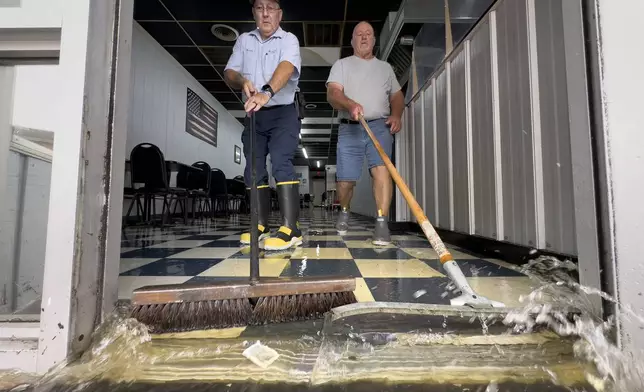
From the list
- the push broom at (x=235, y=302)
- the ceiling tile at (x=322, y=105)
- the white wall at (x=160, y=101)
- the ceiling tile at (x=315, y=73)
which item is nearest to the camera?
the push broom at (x=235, y=302)

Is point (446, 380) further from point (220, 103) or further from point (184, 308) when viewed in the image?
point (220, 103)

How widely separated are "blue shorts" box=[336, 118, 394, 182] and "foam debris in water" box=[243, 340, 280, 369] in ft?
5.29

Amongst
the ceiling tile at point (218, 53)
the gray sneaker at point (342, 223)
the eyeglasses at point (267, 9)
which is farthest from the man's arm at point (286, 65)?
the ceiling tile at point (218, 53)

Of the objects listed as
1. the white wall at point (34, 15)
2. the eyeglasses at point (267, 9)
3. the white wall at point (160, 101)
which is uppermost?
the white wall at point (160, 101)

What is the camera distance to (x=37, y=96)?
551 mm

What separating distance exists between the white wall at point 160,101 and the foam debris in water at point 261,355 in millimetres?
4047

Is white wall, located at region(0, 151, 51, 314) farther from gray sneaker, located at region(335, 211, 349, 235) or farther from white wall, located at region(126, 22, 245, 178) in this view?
white wall, located at region(126, 22, 245, 178)

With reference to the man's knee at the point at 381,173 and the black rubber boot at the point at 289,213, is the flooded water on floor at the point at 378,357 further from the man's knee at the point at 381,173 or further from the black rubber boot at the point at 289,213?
the man's knee at the point at 381,173

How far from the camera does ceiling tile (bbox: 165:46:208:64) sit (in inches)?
187

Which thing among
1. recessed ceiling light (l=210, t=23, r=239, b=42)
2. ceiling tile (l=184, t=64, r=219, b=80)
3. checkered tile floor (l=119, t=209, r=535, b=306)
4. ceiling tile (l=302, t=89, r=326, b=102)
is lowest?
checkered tile floor (l=119, t=209, r=535, b=306)

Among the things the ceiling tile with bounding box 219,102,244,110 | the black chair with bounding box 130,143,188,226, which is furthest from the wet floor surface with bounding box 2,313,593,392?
the ceiling tile with bounding box 219,102,244,110

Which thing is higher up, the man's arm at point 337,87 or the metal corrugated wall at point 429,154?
the man's arm at point 337,87

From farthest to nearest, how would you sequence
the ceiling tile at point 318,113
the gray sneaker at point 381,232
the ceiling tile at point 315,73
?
the ceiling tile at point 318,113 → the ceiling tile at point 315,73 → the gray sneaker at point 381,232

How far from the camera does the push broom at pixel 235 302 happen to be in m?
0.64
